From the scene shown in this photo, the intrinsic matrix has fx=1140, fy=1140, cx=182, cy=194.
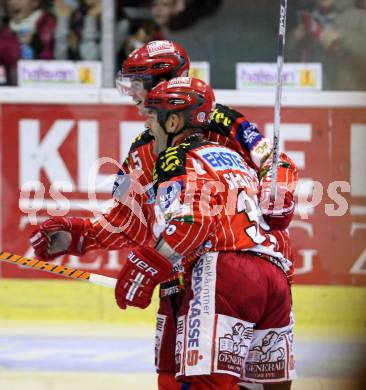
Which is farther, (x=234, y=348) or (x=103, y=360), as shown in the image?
(x=103, y=360)

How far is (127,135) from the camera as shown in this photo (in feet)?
21.1

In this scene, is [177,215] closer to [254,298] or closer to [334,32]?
[254,298]

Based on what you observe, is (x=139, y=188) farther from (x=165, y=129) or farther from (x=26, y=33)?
(x=26, y=33)

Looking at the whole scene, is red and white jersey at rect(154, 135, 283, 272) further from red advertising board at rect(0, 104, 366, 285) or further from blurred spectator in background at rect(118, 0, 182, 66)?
blurred spectator in background at rect(118, 0, 182, 66)

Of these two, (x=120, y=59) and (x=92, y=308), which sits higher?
(x=120, y=59)

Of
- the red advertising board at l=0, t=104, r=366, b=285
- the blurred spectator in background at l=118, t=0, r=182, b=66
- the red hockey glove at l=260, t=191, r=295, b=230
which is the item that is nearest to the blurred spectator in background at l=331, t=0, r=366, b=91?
the red advertising board at l=0, t=104, r=366, b=285

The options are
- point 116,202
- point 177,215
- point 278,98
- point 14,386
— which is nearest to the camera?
point 177,215

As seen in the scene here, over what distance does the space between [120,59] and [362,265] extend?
1817mm

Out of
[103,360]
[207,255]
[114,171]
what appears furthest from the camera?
[114,171]

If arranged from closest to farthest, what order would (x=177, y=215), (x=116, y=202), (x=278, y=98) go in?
(x=177, y=215)
(x=278, y=98)
(x=116, y=202)

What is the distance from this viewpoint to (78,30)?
6.63 meters

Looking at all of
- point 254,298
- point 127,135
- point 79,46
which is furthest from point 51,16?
point 254,298

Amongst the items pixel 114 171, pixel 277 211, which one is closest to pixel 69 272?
pixel 277 211

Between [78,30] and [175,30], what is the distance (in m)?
0.56
